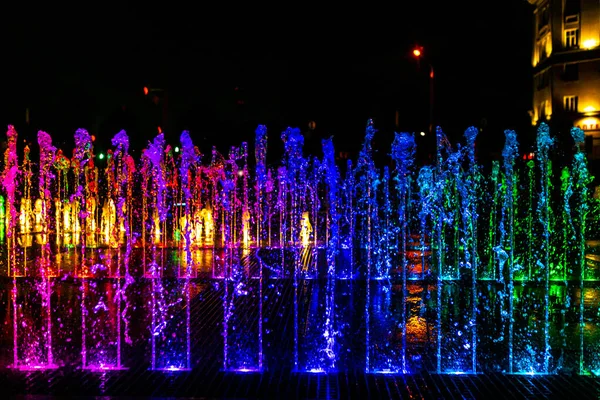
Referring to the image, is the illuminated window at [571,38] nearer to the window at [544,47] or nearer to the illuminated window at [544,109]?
the window at [544,47]

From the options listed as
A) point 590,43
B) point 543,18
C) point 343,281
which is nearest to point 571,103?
point 590,43

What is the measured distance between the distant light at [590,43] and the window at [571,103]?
3.98m

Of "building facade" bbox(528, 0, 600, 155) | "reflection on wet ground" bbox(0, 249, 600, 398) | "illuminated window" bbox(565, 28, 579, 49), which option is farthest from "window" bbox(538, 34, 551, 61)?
"reflection on wet ground" bbox(0, 249, 600, 398)

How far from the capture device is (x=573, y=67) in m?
50.7

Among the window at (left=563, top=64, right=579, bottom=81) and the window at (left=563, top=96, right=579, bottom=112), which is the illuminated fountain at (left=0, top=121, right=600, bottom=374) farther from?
the window at (left=563, top=64, right=579, bottom=81)

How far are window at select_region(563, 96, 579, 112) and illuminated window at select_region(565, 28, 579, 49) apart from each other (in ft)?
13.6

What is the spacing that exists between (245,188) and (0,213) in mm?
9807

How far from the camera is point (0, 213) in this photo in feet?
79.8

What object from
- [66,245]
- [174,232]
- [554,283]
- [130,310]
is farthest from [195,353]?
[174,232]

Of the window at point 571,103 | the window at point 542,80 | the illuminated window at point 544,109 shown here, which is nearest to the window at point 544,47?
the window at point 542,80

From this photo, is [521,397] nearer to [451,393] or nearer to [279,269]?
[451,393]

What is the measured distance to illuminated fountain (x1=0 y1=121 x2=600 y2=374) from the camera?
5957mm

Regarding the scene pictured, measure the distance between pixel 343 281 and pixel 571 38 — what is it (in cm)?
4834

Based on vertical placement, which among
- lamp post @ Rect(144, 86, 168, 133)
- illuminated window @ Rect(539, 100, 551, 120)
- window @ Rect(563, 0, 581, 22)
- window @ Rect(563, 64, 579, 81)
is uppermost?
window @ Rect(563, 0, 581, 22)
